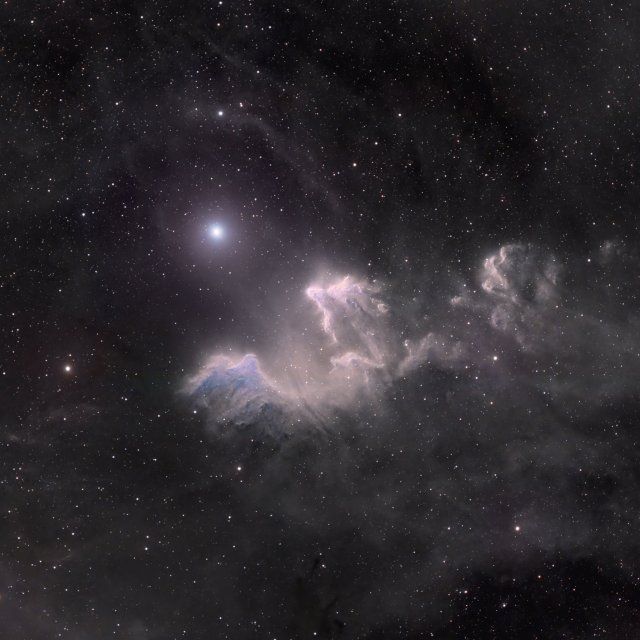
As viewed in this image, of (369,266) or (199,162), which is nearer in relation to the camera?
(199,162)

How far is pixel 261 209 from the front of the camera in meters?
9.60

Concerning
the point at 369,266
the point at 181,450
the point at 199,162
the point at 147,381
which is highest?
the point at 199,162

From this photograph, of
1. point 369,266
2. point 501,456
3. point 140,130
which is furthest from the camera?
point 501,456

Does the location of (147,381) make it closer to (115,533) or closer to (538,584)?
(115,533)

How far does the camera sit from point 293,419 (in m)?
11.0

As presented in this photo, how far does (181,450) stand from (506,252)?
306 inches

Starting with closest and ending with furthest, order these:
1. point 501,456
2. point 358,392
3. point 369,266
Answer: point 369,266
point 358,392
point 501,456

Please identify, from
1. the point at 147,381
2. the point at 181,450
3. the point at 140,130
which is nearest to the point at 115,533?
the point at 181,450

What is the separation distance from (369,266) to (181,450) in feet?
17.6

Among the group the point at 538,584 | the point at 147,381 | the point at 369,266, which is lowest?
the point at 538,584

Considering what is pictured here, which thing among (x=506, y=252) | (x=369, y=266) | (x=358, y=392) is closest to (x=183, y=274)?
(x=369, y=266)

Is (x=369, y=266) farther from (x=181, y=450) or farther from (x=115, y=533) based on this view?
(x=115, y=533)

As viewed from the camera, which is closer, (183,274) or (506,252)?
(183,274)

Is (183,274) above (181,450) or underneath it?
above
